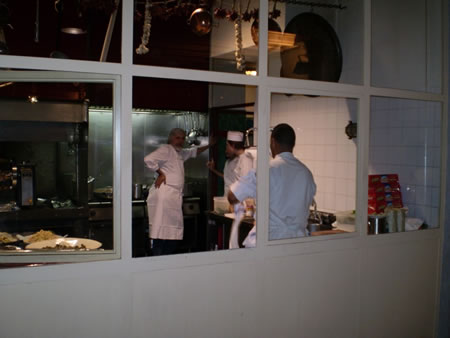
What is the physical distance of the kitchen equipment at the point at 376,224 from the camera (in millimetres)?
3292

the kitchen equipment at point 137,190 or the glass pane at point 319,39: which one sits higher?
the glass pane at point 319,39

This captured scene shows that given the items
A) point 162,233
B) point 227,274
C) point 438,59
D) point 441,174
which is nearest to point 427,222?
point 441,174

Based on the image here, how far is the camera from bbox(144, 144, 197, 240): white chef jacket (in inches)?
194

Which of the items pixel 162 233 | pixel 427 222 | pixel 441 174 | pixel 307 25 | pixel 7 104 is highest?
pixel 307 25

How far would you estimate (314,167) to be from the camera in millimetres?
4512

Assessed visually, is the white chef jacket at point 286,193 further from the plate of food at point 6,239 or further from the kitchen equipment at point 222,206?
the plate of food at point 6,239

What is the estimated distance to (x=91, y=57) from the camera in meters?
5.41

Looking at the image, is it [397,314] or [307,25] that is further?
[307,25]

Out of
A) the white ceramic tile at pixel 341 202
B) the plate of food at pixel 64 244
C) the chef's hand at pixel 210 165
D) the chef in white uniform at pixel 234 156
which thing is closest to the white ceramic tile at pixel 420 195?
the white ceramic tile at pixel 341 202

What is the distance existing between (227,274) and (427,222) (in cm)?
188

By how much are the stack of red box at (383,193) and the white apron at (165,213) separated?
214cm

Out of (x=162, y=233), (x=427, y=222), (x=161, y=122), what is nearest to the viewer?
(x=427, y=222)

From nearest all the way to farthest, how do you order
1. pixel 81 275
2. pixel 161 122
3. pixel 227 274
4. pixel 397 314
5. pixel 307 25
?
pixel 81 275 < pixel 227 274 < pixel 397 314 < pixel 307 25 < pixel 161 122

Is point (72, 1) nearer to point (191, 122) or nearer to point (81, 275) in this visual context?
point (191, 122)
